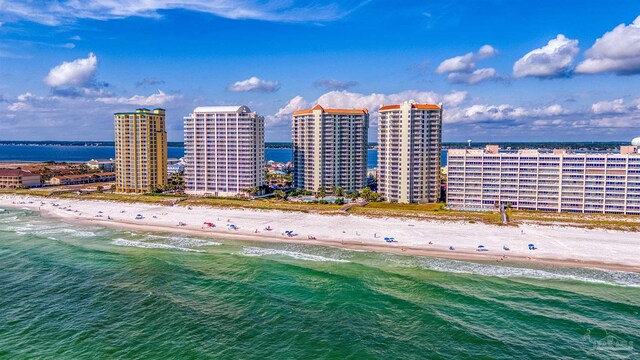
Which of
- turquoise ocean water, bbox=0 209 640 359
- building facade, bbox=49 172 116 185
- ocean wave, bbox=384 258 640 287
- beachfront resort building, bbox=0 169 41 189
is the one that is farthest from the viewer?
building facade, bbox=49 172 116 185

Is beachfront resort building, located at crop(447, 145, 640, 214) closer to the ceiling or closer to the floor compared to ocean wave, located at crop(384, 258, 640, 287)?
closer to the ceiling

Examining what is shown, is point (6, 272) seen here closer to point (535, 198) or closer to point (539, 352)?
point (539, 352)

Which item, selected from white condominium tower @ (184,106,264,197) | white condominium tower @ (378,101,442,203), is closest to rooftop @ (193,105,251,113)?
white condominium tower @ (184,106,264,197)

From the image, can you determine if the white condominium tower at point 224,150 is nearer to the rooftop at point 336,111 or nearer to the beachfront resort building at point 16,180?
the rooftop at point 336,111

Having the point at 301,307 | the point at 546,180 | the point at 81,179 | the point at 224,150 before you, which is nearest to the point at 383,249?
the point at 301,307

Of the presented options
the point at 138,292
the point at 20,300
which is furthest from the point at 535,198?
the point at 20,300

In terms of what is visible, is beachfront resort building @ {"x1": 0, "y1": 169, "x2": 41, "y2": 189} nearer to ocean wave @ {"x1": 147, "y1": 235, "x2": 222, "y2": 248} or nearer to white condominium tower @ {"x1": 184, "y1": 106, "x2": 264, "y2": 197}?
white condominium tower @ {"x1": 184, "y1": 106, "x2": 264, "y2": 197}

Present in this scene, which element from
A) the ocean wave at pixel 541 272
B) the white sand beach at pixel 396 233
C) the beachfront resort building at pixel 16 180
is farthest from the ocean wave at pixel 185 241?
the beachfront resort building at pixel 16 180
